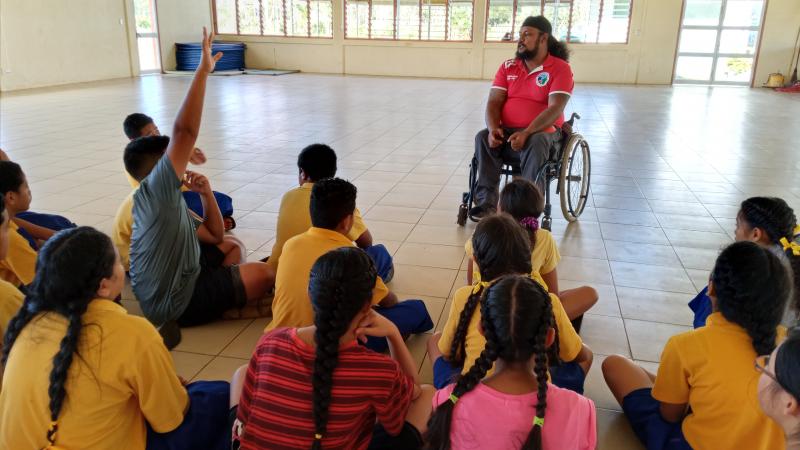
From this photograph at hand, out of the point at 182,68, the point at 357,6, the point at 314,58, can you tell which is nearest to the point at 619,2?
the point at 357,6

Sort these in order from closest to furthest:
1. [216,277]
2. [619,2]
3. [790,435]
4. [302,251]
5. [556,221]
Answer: [790,435]
[302,251]
[216,277]
[556,221]
[619,2]

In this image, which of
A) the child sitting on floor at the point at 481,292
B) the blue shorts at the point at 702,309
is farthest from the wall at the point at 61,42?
the blue shorts at the point at 702,309

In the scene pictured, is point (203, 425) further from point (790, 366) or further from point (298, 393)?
point (790, 366)

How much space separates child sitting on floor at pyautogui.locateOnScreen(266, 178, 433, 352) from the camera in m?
1.90

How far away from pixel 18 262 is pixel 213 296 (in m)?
0.68

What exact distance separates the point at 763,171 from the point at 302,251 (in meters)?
5.07

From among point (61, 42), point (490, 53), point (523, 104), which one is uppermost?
point (61, 42)

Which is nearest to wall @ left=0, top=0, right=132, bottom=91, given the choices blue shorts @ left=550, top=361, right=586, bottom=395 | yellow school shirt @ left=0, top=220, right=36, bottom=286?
yellow school shirt @ left=0, top=220, right=36, bottom=286

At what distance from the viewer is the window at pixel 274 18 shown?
15703mm

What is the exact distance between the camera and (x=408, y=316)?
227cm

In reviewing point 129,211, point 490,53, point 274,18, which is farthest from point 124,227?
point 274,18

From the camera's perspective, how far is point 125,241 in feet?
8.24

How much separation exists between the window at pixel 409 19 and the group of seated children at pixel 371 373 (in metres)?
14.1

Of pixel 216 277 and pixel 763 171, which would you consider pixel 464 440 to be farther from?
pixel 763 171
